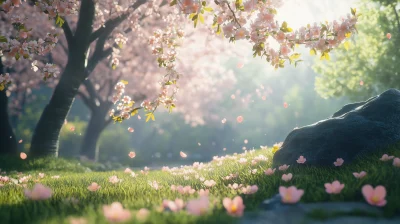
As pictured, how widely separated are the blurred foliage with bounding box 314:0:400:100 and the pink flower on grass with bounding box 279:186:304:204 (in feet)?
48.0

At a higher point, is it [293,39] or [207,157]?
[293,39]

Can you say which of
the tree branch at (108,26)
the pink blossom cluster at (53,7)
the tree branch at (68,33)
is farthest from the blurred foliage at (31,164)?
the pink blossom cluster at (53,7)

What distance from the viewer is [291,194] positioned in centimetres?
278

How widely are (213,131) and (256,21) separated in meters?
30.6

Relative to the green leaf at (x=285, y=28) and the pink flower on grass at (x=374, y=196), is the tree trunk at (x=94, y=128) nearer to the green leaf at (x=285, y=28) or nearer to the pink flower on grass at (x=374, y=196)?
the green leaf at (x=285, y=28)

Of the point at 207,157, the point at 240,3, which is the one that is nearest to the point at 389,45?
the point at 240,3

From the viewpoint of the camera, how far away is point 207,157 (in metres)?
32.7

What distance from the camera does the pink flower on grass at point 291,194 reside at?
277 cm

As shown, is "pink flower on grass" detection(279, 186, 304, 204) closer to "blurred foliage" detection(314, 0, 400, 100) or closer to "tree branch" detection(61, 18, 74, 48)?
"tree branch" detection(61, 18, 74, 48)

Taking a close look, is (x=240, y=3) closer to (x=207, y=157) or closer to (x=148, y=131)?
(x=207, y=157)

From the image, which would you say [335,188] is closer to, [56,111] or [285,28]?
[285,28]

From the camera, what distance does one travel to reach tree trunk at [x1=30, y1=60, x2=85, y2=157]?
10.1 m

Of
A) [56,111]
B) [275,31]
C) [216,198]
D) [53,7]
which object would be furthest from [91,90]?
[216,198]

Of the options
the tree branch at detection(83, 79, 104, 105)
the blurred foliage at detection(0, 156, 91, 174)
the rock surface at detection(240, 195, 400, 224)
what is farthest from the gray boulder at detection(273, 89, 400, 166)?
the tree branch at detection(83, 79, 104, 105)
